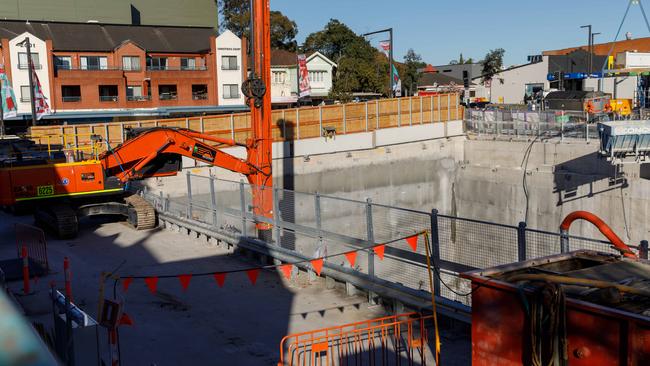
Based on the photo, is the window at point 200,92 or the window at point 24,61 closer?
the window at point 24,61

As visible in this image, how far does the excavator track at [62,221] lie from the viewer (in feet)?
58.8

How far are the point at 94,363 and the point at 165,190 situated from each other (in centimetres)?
1943

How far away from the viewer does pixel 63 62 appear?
5250 centimetres

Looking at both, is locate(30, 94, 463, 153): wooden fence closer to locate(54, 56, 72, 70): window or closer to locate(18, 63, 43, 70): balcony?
locate(18, 63, 43, 70): balcony

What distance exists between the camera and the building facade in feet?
205

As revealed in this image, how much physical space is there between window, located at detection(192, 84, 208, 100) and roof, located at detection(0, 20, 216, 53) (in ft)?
10.2

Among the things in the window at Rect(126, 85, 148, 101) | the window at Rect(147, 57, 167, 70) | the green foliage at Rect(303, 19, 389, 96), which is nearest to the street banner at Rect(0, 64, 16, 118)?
the window at Rect(126, 85, 148, 101)

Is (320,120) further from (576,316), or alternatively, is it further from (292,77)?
(292,77)

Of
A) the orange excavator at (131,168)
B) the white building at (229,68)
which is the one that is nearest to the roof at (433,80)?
the white building at (229,68)

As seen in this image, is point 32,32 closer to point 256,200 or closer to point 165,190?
point 165,190

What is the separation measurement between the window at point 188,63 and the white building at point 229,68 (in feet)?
6.94

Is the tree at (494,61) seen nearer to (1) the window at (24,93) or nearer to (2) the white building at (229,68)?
(2) the white building at (229,68)

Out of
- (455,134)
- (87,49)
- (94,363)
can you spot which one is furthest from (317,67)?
(94,363)

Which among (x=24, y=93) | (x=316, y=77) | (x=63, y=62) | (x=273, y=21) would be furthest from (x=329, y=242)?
(x=273, y=21)
